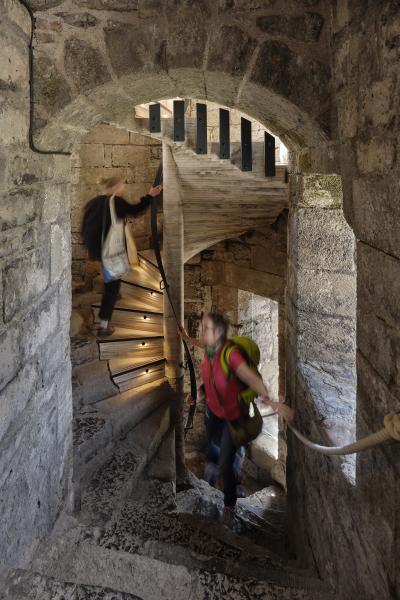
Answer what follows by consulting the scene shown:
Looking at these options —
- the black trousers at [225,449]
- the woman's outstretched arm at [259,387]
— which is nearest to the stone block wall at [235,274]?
the black trousers at [225,449]

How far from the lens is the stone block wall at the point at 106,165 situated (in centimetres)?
654

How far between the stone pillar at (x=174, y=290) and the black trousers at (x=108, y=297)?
2.53 feet

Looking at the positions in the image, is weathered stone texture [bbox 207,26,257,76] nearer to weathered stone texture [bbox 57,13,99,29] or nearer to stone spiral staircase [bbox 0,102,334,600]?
weathered stone texture [bbox 57,13,99,29]

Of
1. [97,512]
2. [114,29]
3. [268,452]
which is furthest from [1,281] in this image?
[268,452]

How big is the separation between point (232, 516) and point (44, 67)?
287 centimetres

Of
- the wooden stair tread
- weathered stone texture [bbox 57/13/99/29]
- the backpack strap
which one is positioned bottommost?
the wooden stair tread

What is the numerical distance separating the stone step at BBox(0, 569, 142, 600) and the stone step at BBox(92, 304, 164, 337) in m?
3.76

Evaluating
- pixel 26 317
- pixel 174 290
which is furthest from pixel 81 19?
pixel 174 290

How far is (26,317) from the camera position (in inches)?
74.7

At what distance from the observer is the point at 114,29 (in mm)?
1948

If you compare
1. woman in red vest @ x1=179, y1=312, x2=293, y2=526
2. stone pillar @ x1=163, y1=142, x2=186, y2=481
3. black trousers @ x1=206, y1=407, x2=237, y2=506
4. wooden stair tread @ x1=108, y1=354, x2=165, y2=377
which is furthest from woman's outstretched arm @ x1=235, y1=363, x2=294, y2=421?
stone pillar @ x1=163, y1=142, x2=186, y2=481

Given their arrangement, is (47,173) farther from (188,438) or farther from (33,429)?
(188,438)

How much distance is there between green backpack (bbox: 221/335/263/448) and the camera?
9.53 feet

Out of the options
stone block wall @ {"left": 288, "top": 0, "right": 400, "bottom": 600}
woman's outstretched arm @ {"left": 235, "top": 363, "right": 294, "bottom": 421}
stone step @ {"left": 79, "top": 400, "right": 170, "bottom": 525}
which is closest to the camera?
stone block wall @ {"left": 288, "top": 0, "right": 400, "bottom": 600}
